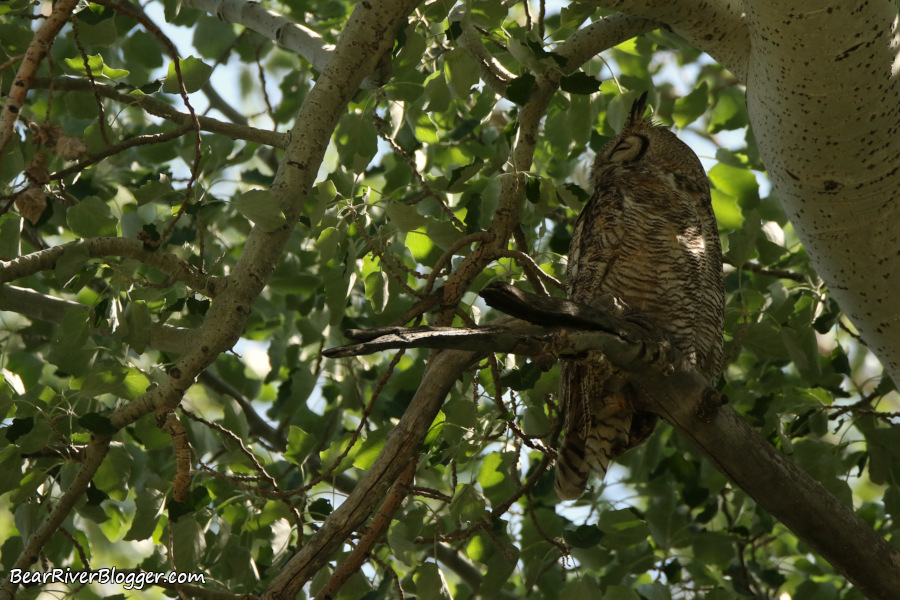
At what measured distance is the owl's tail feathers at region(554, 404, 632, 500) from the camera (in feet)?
6.14

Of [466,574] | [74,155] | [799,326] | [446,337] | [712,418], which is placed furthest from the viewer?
[466,574]

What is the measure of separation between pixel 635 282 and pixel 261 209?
3.27 feet

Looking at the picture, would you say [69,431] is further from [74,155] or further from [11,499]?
[74,155]

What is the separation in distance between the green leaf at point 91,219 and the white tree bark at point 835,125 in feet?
4.04

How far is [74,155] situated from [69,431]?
697mm

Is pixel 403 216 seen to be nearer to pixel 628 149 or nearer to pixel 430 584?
pixel 430 584

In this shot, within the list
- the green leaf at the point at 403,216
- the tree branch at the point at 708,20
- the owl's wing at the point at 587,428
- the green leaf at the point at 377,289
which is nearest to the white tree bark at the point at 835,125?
the tree branch at the point at 708,20

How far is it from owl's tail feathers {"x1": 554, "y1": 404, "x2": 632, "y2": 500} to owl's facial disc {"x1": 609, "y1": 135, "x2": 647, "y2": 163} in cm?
95

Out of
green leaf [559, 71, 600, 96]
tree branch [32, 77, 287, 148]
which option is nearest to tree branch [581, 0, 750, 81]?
green leaf [559, 71, 600, 96]

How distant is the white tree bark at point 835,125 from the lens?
144 centimetres

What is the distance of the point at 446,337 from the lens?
106 cm

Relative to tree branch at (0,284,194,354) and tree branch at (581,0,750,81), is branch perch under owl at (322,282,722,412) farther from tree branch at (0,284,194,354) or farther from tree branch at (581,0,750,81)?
tree branch at (0,284,194,354)

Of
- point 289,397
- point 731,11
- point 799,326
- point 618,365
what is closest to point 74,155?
point 289,397

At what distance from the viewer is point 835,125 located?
1529 mm
